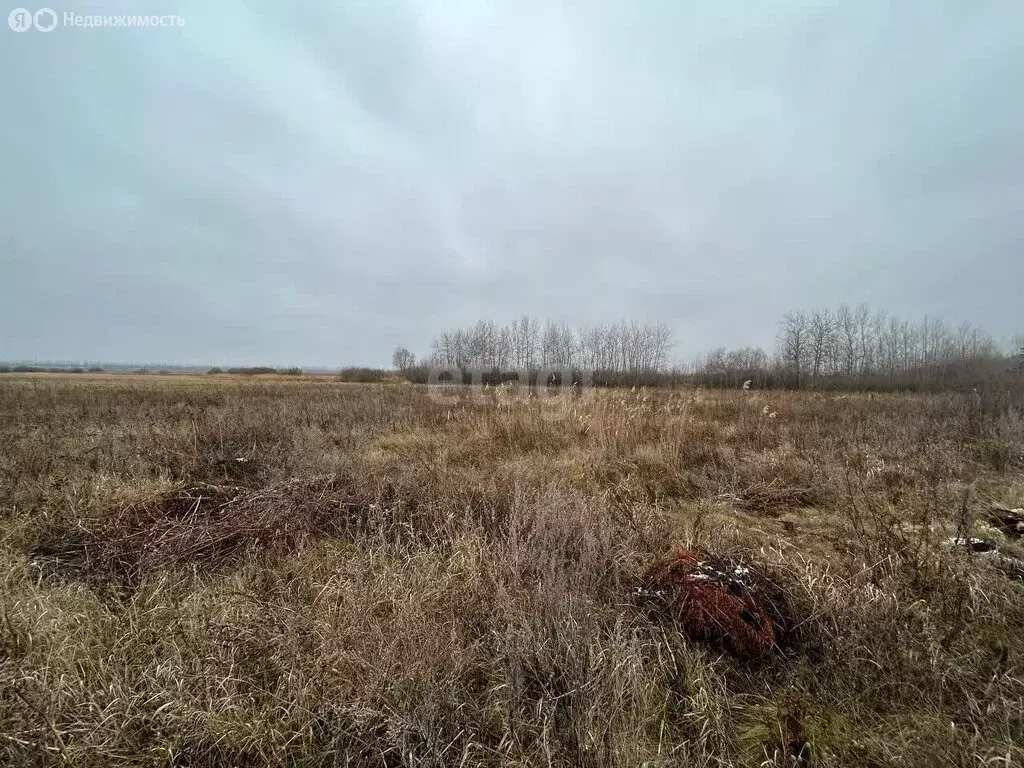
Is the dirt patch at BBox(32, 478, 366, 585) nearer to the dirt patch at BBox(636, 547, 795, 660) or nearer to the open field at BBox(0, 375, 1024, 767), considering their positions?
the open field at BBox(0, 375, 1024, 767)

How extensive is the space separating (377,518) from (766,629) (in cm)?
293

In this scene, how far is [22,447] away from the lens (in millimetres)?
5945

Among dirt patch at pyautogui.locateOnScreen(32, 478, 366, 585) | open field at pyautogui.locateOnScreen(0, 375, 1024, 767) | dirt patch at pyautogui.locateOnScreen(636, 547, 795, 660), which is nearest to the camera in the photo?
open field at pyautogui.locateOnScreen(0, 375, 1024, 767)

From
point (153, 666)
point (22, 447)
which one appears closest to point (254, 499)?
point (153, 666)

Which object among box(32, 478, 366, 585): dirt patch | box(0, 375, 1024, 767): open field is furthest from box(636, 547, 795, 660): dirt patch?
box(32, 478, 366, 585): dirt patch

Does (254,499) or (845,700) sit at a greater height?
(254,499)

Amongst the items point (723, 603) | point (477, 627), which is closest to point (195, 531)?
point (477, 627)

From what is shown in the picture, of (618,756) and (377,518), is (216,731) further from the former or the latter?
(377,518)

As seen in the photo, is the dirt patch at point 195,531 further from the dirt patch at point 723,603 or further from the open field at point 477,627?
the dirt patch at point 723,603

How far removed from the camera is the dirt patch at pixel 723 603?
2156 mm

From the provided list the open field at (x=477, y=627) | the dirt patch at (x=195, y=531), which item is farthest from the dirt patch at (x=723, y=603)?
the dirt patch at (x=195, y=531)

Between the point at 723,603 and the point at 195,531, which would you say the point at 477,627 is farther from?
the point at 195,531

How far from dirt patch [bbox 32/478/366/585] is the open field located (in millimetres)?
23

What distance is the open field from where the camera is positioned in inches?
64.7
